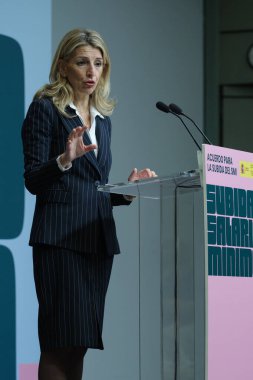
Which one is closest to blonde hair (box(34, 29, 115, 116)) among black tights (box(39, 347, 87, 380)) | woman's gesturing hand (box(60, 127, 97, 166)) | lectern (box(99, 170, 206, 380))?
woman's gesturing hand (box(60, 127, 97, 166))

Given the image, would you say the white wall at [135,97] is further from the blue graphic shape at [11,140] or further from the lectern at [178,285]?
the lectern at [178,285]

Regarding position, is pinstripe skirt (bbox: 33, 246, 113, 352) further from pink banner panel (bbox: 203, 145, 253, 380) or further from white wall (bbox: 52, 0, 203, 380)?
white wall (bbox: 52, 0, 203, 380)

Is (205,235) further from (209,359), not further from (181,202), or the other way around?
(209,359)

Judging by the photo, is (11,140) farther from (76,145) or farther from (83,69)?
(76,145)

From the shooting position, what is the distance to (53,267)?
2471mm

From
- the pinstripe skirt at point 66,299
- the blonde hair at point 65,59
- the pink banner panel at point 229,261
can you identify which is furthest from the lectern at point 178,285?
the blonde hair at point 65,59

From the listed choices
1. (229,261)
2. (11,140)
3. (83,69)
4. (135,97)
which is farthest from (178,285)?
(135,97)

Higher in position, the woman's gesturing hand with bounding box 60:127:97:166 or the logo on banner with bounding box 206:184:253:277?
the woman's gesturing hand with bounding box 60:127:97:166

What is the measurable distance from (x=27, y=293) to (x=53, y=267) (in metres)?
1.23

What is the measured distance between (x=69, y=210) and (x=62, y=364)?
435 millimetres

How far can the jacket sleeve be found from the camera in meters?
2.45

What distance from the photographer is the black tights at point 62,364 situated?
2430 millimetres

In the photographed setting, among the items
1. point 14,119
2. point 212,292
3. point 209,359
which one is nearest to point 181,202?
point 212,292

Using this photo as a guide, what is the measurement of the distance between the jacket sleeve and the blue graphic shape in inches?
42.1
